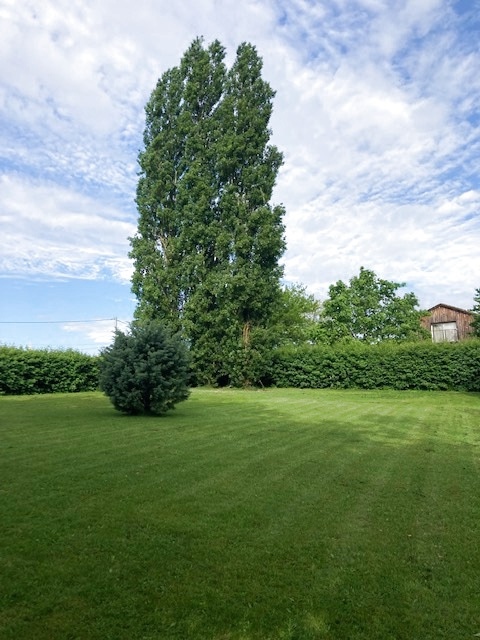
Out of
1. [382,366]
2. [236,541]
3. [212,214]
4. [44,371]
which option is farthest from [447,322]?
[236,541]

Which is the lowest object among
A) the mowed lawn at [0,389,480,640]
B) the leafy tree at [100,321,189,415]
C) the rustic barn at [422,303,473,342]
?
the mowed lawn at [0,389,480,640]

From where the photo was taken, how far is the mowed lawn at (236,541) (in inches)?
117

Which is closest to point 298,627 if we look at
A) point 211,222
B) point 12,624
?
point 12,624

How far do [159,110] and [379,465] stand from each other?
108 feet

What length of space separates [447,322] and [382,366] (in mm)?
19306

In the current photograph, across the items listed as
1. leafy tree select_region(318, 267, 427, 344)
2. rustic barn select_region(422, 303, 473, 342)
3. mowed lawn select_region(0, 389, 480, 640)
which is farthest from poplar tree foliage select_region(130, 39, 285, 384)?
mowed lawn select_region(0, 389, 480, 640)

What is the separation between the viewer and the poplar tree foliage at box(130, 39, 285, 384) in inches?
1164

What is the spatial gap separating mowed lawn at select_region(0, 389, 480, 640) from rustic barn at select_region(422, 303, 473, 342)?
122 ft

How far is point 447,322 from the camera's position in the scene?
4291cm

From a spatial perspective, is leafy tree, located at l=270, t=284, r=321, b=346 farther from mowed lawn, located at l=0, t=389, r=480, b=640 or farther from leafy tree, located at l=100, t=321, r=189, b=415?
mowed lawn, located at l=0, t=389, r=480, b=640

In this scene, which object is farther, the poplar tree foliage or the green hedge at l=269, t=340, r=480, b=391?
the poplar tree foliage

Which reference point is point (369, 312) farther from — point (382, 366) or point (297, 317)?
point (382, 366)

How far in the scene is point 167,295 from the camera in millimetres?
32312

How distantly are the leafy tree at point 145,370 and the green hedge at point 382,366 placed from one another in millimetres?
16266
